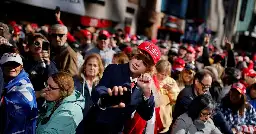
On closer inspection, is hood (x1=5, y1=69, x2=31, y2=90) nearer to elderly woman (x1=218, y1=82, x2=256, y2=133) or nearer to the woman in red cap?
the woman in red cap

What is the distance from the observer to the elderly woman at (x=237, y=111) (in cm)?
587

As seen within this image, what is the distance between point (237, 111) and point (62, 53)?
2576mm

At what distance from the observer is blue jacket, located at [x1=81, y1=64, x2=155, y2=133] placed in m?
3.13

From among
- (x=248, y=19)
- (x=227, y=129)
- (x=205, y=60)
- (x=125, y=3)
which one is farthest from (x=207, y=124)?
(x=125, y=3)

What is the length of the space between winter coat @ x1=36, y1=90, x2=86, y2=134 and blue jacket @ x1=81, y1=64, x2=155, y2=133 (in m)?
0.32

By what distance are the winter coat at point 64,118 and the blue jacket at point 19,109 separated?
178mm

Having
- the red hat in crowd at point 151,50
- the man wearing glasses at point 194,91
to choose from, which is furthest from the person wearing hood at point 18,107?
the man wearing glasses at point 194,91

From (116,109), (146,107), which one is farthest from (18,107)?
(146,107)

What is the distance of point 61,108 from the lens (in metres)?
3.71

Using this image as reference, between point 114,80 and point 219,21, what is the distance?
40946mm

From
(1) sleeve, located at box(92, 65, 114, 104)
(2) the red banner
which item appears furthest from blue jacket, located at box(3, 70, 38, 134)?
(2) the red banner

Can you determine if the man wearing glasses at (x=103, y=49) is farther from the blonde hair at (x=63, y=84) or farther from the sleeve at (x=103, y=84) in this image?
the sleeve at (x=103, y=84)

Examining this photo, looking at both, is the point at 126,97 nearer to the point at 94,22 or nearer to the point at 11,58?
the point at 11,58

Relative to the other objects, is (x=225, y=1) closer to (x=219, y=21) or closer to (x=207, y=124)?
(x=219, y=21)
